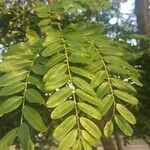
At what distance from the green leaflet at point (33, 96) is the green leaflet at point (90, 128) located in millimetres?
152

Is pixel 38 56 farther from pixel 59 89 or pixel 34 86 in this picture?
pixel 59 89

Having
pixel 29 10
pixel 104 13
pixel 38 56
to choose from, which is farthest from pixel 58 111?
pixel 104 13

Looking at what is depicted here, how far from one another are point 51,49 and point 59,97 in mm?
240

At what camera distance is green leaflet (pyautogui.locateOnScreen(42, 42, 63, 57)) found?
1.34 metres

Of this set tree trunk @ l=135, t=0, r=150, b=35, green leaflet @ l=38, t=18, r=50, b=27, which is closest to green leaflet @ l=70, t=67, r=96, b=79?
green leaflet @ l=38, t=18, r=50, b=27

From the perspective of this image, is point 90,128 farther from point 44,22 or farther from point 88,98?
point 44,22

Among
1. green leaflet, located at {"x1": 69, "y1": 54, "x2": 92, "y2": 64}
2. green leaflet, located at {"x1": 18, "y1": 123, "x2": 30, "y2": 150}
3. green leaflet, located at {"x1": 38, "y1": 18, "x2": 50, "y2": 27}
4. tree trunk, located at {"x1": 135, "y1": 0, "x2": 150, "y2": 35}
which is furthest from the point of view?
tree trunk, located at {"x1": 135, "y1": 0, "x2": 150, "y2": 35}

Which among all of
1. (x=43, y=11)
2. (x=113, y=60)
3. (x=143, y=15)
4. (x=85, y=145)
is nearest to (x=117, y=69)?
(x=113, y=60)

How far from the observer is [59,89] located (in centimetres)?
121

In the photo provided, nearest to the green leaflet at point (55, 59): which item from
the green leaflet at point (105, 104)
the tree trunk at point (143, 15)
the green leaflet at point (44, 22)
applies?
the green leaflet at point (105, 104)

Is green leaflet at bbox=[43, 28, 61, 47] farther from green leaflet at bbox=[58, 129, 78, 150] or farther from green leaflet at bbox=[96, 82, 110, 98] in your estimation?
green leaflet at bbox=[58, 129, 78, 150]

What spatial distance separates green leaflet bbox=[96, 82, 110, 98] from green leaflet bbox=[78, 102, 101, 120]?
9 cm

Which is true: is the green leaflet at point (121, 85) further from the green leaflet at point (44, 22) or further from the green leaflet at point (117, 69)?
the green leaflet at point (44, 22)

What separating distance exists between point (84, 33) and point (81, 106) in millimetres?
463
